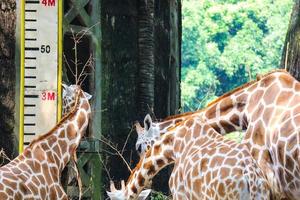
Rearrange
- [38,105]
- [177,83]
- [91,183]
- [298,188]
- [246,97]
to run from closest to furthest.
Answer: [298,188] < [246,97] < [38,105] < [91,183] < [177,83]

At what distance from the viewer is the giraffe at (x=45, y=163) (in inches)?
319

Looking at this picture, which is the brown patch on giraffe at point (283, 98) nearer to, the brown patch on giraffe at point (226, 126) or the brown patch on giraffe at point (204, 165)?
the brown patch on giraffe at point (226, 126)

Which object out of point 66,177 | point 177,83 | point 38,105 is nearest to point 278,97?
point 38,105

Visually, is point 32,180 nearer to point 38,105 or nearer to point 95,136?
point 38,105

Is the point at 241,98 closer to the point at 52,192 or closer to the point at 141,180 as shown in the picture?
the point at 141,180

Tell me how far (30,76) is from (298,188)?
128 inches

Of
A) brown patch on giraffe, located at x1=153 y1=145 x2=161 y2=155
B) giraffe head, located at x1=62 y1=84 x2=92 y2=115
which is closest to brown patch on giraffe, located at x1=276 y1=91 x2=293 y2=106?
brown patch on giraffe, located at x1=153 y1=145 x2=161 y2=155

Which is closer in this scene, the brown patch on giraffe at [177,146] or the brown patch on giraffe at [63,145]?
the brown patch on giraffe at [177,146]

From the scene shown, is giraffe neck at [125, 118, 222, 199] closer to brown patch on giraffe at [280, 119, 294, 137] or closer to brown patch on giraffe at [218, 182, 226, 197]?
brown patch on giraffe at [280, 119, 294, 137]

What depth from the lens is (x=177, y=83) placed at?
49.7 feet

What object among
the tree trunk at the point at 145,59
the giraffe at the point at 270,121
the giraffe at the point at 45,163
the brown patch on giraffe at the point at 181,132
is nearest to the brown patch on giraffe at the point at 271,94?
the giraffe at the point at 270,121

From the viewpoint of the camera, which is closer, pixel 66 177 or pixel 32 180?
pixel 32 180

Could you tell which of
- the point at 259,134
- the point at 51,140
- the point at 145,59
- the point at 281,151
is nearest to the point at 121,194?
the point at 259,134

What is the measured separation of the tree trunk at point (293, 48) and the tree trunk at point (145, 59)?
1788 mm
